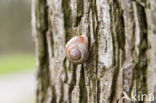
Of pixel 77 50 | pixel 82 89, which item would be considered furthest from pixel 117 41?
pixel 82 89

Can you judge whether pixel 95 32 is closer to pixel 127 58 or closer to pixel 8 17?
pixel 127 58

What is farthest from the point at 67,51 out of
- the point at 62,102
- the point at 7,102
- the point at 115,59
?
the point at 7,102

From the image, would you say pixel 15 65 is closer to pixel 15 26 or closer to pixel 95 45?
pixel 15 26

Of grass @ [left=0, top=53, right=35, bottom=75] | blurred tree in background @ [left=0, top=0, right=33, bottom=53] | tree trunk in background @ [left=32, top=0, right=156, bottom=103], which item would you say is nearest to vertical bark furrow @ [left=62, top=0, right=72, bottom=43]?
tree trunk in background @ [left=32, top=0, right=156, bottom=103]

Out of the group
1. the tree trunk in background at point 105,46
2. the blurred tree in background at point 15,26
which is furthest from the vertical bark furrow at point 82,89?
the blurred tree in background at point 15,26

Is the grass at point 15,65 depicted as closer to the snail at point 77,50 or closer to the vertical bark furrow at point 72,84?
the vertical bark furrow at point 72,84
